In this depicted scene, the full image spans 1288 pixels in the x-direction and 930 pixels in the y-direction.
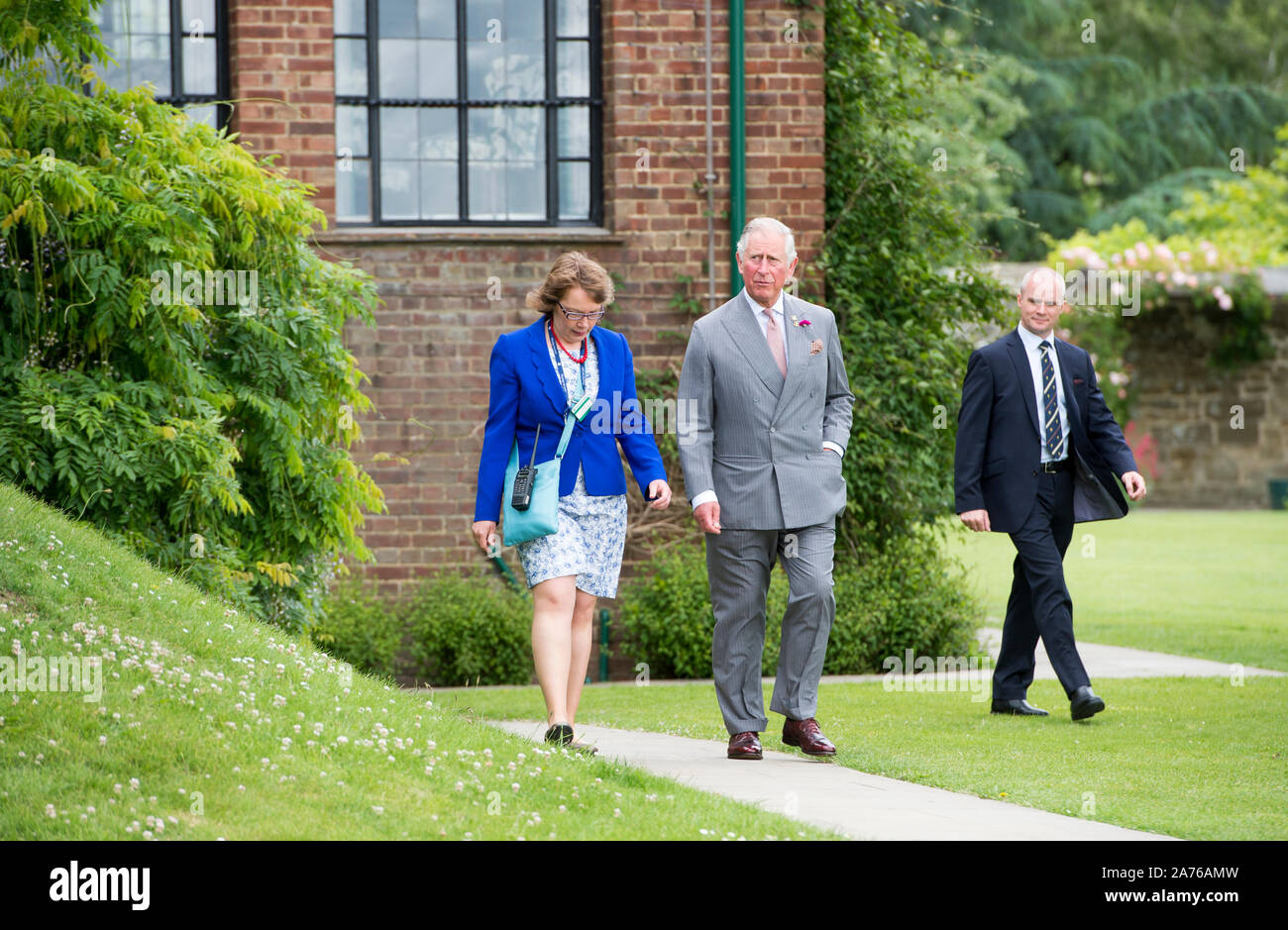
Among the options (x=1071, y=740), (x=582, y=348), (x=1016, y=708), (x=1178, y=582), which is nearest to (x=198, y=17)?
(x=582, y=348)

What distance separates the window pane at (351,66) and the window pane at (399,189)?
0.52 m

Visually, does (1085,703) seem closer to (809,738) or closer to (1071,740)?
(1071,740)

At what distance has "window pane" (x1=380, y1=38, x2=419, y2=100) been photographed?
36.6ft

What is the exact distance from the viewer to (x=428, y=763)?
5.29 m

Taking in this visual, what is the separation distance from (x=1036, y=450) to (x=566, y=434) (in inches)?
107

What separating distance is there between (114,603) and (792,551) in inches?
105

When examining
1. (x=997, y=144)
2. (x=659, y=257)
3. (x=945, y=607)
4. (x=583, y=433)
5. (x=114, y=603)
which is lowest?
(x=945, y=607)

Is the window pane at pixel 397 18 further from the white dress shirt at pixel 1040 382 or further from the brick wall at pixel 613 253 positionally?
the white dress shirt at pixel 1040 382

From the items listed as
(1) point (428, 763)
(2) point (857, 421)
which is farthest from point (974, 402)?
(1) point (428, 763)

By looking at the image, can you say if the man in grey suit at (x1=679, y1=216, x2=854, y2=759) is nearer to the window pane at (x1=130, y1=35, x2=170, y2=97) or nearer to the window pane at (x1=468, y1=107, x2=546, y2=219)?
the window pane at (x1=468, y1=107, x2=546, y2=219)

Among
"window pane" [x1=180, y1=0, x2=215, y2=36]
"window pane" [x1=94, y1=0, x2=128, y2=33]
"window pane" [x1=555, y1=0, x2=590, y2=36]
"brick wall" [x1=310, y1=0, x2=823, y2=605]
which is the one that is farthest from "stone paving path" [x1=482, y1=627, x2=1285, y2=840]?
"window pane" [x1=94, y1=0, x2=128, y2=33]

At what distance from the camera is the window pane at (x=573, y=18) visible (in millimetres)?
11148

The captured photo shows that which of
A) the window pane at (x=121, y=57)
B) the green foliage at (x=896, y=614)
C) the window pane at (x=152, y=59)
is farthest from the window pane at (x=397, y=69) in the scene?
the green foliage at (x=896, y=614)

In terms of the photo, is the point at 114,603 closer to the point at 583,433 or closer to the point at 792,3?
the point at 583,433
